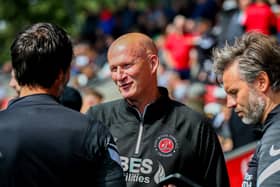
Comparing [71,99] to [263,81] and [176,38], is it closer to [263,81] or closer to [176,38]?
[263,81]

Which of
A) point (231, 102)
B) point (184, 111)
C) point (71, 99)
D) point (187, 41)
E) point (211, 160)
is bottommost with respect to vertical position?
point (187, 41)

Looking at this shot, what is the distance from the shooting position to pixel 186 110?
17.4ft

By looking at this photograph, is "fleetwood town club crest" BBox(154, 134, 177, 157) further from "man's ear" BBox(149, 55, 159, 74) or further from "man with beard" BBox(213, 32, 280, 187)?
"man with beard" BBox(213, 32, 280, 187)

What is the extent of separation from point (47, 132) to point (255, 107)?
1193 mm

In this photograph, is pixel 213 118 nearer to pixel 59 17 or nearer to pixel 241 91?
pixel 241 91

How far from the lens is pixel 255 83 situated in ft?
13.9

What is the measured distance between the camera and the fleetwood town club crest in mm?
5117

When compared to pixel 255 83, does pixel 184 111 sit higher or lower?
lower

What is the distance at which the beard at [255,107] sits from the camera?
13.8ft

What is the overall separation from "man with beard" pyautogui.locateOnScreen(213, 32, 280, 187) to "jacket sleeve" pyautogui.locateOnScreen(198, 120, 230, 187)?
0.74 metres

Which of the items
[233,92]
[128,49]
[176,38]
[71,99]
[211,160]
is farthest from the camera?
[176,38]

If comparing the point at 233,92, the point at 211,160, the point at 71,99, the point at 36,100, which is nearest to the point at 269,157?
the point at 233,92

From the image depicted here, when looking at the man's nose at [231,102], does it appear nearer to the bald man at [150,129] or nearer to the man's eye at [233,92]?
the man's eye at [233,92]

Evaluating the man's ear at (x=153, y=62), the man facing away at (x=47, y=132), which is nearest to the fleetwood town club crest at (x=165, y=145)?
the man's ear at (x=153, y=62)
